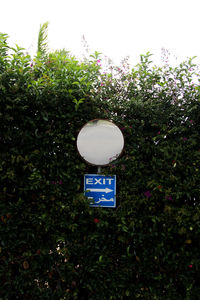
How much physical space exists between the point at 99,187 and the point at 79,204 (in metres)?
0.29

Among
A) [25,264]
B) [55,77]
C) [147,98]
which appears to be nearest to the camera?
[25,264]

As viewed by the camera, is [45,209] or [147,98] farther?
[147,98]

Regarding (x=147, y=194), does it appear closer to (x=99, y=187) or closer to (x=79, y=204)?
(x=99, y=187)

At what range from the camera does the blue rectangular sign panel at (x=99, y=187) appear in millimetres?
2791

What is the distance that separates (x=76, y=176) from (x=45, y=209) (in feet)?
1.61

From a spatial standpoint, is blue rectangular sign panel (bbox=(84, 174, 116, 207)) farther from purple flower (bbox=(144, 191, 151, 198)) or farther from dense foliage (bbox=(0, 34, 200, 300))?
purple flower (bbox=(144, 191, 151, 198))

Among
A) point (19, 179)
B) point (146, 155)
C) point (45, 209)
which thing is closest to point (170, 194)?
point (146, 155)

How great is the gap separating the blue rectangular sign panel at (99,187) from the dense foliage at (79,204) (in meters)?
0.08

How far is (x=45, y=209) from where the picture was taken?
107 inches

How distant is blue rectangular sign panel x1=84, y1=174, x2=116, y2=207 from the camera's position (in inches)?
110

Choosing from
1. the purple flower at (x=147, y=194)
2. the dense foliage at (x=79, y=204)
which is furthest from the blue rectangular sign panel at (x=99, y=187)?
the purple flower at (x=147, y=194)

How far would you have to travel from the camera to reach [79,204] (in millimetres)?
2711

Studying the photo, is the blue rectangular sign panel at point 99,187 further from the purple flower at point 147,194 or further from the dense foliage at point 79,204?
the purple flower at point 147,194

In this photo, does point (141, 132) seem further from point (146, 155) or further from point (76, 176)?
point (76, 176)
